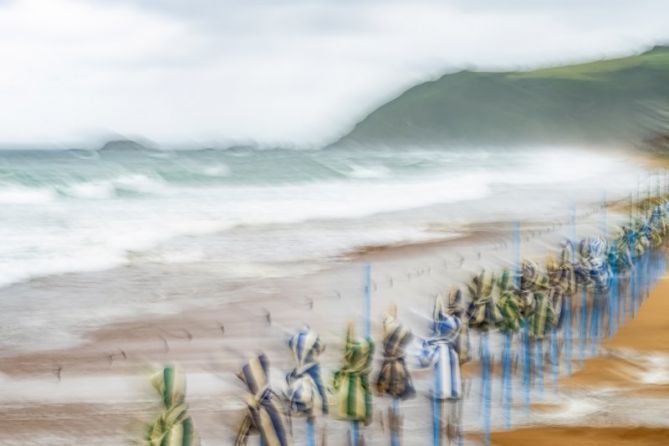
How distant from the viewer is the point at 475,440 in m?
17.2

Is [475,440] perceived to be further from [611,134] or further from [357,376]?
[611,134]

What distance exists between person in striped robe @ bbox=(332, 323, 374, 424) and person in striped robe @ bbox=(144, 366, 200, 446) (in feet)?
10.8

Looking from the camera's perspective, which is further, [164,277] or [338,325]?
[164,277]

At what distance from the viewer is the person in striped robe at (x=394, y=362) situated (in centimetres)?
1335

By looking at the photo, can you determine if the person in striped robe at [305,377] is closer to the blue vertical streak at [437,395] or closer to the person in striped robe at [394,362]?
the person in striped robe at [394,362]

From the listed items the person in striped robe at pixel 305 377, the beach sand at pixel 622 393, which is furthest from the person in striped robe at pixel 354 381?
the beach sand at pixel 622 393

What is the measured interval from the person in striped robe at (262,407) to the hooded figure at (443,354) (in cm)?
350

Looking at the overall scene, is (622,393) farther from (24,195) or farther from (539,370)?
(24,195)

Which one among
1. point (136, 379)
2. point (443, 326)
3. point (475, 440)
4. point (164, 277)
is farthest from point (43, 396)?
point (164, 277)

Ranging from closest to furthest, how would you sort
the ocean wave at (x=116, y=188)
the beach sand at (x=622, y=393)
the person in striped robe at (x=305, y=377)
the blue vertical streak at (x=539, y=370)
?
1. the person in striped robe at (x=305, y=377)
2. the beach sand at (x=622, y=393)
3. the blue vertical streak at (x=539, y=370)
4. the ocean wave at (x=116, y=188)

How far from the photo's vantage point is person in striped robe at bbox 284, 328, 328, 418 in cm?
1218

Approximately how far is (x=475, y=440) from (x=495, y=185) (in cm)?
7804

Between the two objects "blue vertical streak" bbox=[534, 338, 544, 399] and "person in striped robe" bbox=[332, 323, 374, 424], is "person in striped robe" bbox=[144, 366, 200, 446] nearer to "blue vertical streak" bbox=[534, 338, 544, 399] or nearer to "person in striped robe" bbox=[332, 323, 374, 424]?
"person in striped robe" bbox=[332, 323, 374, 424]

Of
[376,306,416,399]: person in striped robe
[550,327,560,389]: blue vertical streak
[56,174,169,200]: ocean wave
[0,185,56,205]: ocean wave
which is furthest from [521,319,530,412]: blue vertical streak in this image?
[56,174,169,200]: ocean wave
